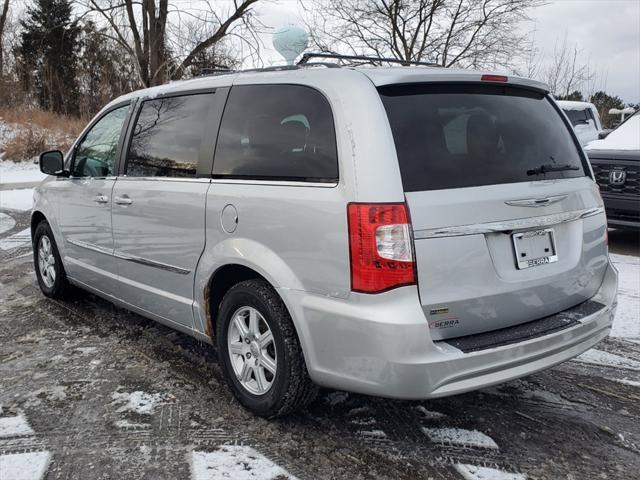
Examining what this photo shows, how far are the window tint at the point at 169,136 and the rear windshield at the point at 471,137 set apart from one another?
4.20 feet

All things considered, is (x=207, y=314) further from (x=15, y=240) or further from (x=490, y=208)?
(x=15, y=240)

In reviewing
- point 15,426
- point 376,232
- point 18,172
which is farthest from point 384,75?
point 18,172

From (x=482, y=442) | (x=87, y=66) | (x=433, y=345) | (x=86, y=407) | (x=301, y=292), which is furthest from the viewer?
(x=87, y=66)

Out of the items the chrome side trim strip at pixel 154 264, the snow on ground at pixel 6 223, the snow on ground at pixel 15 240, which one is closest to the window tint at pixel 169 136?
the chrome side trim strip at pixel 154 264

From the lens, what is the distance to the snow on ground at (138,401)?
121 inches

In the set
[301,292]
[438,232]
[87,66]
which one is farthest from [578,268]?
[87,66]

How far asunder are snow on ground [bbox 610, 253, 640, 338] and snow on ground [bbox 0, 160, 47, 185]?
50.4 ft

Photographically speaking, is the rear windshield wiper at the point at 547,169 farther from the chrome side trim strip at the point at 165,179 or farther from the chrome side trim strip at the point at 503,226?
the chrome side trim strip at the point at 165,179

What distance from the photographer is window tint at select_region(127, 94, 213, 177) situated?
11.0 feet

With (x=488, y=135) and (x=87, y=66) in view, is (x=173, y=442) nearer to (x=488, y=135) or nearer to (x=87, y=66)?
(x=488, y=135)

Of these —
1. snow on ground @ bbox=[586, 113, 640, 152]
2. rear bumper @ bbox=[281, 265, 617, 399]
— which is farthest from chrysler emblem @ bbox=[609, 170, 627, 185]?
rear bumper @ bbox=[281, 265, 617, 399]

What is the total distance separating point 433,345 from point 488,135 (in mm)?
1053

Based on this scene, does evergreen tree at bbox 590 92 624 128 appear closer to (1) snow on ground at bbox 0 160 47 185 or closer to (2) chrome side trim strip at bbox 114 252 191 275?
(1) snow on ground at bbox 0 160 47 185

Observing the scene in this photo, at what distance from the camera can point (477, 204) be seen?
2480 millimetres
